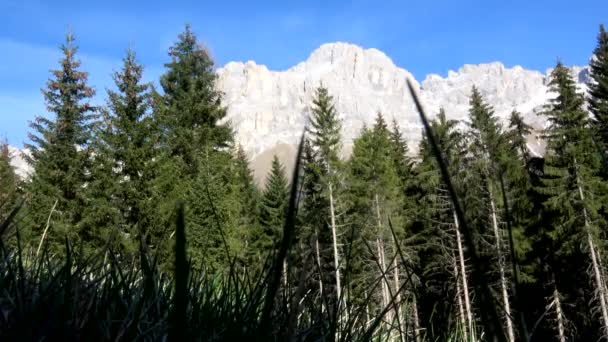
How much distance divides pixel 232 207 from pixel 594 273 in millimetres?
Result: 18121

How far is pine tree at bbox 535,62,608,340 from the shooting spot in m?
25.7

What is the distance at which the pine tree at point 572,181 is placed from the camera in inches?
1013

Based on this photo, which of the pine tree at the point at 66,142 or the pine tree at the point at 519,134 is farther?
the pine tree at the point at 519,134

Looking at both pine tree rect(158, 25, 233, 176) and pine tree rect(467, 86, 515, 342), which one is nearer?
pine tree rect(467, 86, 515, 342)

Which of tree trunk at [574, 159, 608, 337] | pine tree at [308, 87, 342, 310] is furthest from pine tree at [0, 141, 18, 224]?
pine tree at [308, 87, 342, 310]

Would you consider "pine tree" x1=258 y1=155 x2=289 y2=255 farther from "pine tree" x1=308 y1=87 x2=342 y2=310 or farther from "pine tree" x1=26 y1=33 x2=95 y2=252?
"pine tree" x1=26 y1=33 x2=95 y2=252

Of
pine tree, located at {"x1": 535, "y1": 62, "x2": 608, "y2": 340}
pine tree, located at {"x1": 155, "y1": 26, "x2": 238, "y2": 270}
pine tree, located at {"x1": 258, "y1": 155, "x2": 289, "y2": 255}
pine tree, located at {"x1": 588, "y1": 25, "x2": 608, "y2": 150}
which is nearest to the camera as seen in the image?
pine tree, located at {"x1": 535, "y1": 62, "x2": 608, "y2": 340}

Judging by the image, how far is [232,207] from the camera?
93.9 ft

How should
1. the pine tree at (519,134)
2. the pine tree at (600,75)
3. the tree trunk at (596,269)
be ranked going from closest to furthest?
the tree trunk at (596,269) < the pine tree at (600,75) < the pine tree at (519,134)

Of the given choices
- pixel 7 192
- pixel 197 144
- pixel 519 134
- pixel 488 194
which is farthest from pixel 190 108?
pixel 7 192

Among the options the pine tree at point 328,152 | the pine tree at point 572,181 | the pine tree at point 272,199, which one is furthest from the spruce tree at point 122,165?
the pine tree at point 572,181

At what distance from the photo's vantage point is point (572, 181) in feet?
88.5

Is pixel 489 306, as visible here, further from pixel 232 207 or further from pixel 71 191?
pixel 71 191

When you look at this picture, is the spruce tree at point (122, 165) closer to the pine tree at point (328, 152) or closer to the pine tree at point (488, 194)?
the pine tree at point (328, 152)
